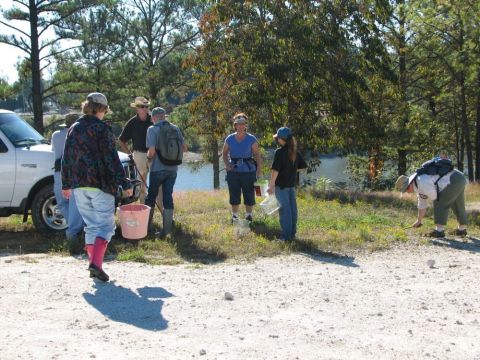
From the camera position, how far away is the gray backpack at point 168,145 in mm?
8203

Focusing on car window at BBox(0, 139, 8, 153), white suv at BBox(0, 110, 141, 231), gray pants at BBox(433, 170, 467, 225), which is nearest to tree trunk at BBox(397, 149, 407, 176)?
gray pants at BBox(433, 170, 467, 225)

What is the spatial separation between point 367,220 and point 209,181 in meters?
35.2

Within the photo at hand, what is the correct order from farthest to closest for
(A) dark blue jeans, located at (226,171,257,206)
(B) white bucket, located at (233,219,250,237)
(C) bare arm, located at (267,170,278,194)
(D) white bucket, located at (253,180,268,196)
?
(D) white bucket, located at (253,180,268,196), (A) dark blue jeans, located at (226,171,257,206), (B) white bucket, located at (233,219,250,237), (C) bare arm, located at (267,170,278,194)

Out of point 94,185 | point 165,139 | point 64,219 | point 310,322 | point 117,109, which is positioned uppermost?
point 117,109

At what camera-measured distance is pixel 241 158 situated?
29.8 feet

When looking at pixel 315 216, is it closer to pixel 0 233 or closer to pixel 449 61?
pixel 0 233

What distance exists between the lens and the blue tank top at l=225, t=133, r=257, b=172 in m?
9.03

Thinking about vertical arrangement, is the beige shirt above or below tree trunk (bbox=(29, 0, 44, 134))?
below

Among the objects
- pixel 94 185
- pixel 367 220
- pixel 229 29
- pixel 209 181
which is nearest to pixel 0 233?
pixel 94 185

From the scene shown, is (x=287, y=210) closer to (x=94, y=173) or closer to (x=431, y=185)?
(x=431, y=185)

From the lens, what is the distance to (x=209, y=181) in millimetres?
45062

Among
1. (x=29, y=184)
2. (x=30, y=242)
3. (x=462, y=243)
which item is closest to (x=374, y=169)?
(x=462, y=243)

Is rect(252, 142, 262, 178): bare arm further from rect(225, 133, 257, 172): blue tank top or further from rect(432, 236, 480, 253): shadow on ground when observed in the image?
rect(432, 236, 480, 253): shadow on ground

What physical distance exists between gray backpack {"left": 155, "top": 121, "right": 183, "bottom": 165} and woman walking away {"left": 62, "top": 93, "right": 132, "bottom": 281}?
7.20 feet
